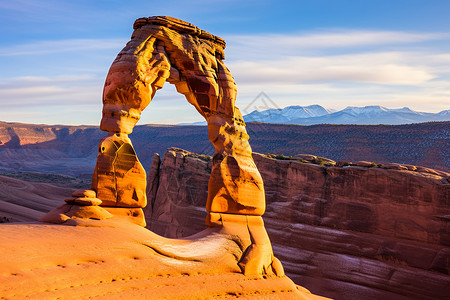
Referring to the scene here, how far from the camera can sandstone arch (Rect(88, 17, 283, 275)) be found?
34.7 ft

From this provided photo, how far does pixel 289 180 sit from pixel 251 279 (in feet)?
49.0

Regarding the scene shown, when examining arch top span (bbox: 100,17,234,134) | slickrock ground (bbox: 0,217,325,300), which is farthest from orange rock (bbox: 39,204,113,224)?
arch top span (bbox: 100,17,234,134)

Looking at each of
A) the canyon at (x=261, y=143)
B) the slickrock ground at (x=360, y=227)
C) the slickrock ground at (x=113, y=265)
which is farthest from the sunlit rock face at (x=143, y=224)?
the canyon at (x=261, y=143)

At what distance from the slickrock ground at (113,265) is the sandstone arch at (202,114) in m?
0.82

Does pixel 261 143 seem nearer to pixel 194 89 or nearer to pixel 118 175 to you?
pixel 194 89

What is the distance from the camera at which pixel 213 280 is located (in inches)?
393

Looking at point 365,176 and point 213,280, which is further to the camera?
point 365,176

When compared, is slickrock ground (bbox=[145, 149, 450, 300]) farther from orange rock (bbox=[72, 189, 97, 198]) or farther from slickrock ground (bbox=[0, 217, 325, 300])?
orange rock (bbox=[72, 189, 97, 198])

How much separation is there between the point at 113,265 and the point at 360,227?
17.7m

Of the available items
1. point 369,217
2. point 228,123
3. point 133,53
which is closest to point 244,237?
point 228,123

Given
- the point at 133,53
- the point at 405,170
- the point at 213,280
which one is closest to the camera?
the point at 213,280

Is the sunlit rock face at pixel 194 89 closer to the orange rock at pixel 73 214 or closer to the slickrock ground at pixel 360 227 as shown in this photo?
the orange rock at pixel 73 214

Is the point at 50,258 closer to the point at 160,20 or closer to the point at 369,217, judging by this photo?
the point at 160,20

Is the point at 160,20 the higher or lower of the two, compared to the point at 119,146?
higher
